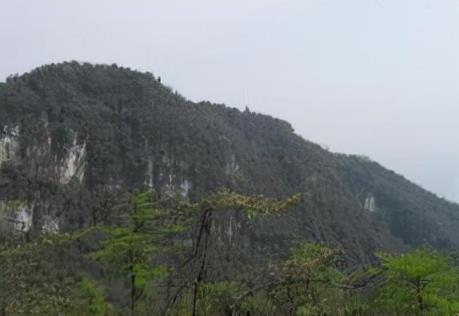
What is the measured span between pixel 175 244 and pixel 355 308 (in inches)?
108

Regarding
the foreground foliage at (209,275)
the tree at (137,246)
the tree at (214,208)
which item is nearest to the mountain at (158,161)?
the foreground foliage at (209,275)

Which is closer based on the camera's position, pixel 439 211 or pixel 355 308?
pixel 355 308

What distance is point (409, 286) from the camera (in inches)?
525

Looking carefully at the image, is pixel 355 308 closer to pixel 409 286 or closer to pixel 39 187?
pixel 409 286

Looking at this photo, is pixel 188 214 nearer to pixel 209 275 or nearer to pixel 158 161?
pixel 209 275

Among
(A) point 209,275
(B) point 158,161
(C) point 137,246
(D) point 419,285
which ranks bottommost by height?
(A) point 209,275

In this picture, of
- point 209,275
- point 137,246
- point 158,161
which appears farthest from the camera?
point 158,161

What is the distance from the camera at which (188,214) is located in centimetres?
834

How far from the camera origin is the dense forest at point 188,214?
8844mm

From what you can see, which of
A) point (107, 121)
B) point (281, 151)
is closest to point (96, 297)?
point (107, 121)

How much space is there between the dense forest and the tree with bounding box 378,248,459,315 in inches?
1.6

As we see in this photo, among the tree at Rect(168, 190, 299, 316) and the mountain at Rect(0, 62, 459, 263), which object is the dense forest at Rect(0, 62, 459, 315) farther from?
the mountain at Rect(0, 62, 459, 263)

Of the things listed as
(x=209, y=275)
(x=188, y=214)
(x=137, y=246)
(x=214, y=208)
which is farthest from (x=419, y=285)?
(x=214, y=208)

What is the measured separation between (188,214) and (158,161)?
310ft
